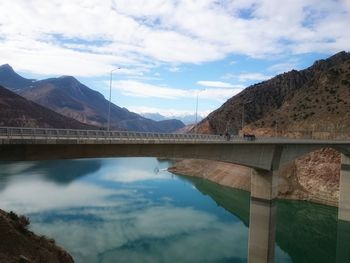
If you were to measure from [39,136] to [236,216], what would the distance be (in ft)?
147

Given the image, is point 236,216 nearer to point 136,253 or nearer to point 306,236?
point 306,236

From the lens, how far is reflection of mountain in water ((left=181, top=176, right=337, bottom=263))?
4757 centimetres

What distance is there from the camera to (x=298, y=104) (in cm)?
11862

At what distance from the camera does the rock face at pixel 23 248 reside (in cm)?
2595

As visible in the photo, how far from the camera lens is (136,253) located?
132 feet

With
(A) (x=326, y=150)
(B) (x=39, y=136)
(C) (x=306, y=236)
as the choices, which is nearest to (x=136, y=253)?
(B) (x=39, y=136)

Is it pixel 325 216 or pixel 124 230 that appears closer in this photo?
pixel 124 230

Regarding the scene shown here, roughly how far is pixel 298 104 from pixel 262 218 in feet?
278

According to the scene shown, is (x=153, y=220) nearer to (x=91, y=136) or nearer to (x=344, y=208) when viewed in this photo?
(x=344, y=208)

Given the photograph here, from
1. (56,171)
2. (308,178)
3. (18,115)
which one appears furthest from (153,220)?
(18,115)

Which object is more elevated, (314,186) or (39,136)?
(39,136)

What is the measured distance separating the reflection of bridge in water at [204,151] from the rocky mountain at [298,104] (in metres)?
45.0

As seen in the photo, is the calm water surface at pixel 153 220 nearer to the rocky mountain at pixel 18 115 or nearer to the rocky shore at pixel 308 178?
the rocky shore at pixel 308 178

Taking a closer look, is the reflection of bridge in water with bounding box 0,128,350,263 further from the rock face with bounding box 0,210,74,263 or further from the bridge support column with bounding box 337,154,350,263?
the rock face with bounding box 0,210,74,263
